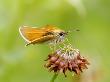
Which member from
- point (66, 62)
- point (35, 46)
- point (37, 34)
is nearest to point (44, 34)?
point (37, 34)

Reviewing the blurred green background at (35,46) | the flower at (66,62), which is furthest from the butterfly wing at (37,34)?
the blurred green background at (35,46)

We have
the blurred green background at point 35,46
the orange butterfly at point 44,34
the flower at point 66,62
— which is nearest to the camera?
the flower at point 66,62

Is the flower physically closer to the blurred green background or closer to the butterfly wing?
the butterfly wing

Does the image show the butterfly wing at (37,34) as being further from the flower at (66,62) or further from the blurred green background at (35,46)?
the blurred green background at (35,46)

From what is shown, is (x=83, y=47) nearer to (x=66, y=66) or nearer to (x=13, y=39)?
(x=13, y=39)

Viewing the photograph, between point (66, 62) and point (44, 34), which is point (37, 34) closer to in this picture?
point (44, 34)

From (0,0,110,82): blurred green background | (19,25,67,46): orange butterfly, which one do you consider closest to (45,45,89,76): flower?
(19,25,67,46): orange butterfly
